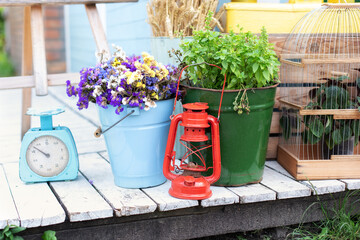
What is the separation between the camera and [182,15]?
249 centimetres

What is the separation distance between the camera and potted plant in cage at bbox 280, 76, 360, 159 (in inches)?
86.7

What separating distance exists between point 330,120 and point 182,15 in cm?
97

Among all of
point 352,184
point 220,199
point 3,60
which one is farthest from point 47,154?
point 3,60

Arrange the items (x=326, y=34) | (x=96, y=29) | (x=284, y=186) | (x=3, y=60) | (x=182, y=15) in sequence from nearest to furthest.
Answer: (x=284, y=186) < (x=326, y=34) < (x=182, y=15) < (x=96, y=29) < (x=3, y=60)

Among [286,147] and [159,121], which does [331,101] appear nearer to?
[286,147]

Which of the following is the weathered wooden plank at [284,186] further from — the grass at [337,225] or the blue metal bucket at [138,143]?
the blue metal bucket at [138,143]

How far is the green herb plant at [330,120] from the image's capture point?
2201 mm

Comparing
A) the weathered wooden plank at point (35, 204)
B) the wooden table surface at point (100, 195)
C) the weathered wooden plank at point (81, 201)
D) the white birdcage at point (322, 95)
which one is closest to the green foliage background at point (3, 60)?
the wooden table surface at point (100, 195)

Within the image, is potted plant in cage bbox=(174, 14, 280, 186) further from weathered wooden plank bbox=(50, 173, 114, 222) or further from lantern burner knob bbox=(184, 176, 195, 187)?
weathered wooden plank bbox=(50, 173, 114, 222)

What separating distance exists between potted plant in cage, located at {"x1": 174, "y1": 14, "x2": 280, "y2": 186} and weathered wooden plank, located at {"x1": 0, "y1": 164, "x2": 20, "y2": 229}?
2.85 ft

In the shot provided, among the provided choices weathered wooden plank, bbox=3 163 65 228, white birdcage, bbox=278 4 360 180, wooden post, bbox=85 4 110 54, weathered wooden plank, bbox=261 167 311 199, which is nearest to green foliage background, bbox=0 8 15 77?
wooden post, bbox=85 4 110 54

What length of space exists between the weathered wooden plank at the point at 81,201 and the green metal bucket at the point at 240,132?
0.53 meters

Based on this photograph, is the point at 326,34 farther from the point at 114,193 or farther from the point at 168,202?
the point at 114,193

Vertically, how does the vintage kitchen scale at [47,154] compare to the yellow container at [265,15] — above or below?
below
